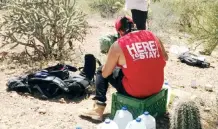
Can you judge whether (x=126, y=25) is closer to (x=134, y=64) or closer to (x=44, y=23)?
(x=134, y=64)

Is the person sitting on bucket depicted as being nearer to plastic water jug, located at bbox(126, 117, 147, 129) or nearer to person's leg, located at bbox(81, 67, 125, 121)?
person's leg, located at bbox(81, 67, 125, 121)

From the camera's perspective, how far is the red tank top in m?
4.18

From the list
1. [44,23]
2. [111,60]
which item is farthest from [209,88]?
[44,23]

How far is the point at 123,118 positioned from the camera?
4.07 metres

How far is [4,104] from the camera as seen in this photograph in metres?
5.00

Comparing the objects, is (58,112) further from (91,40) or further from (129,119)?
(91,40)

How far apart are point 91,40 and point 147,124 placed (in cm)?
514

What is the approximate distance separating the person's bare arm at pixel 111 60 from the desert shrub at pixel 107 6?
8.50 metres

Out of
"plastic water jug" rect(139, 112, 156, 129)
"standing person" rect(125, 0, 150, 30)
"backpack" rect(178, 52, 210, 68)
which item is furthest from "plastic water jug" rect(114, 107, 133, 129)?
"backpack" rect(178, 52, 210, 68)

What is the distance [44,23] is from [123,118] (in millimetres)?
3120

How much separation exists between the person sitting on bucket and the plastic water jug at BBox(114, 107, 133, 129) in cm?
30

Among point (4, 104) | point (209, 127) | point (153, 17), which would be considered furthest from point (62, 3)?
point (153, 17)

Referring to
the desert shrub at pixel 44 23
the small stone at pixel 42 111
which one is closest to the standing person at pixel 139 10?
the desert shrub at pixel 44 23

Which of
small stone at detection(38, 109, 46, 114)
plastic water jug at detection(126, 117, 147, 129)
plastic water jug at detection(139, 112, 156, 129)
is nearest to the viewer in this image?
plastic water jug at detection(126, 117, 147, 129)
